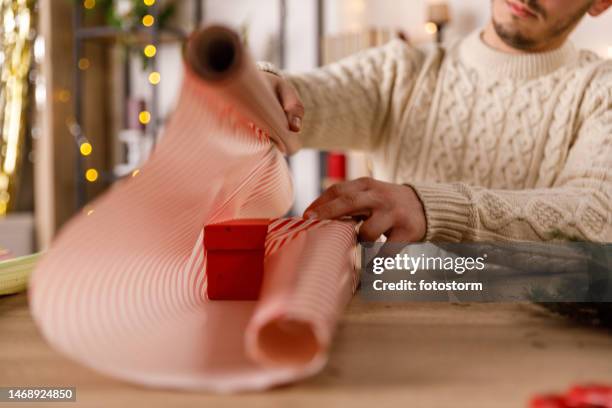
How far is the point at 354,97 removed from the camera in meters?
1.27

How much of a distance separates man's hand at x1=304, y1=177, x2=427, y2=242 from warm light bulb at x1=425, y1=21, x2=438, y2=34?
8.16 feet

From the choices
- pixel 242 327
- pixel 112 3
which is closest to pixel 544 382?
pixel 242 327

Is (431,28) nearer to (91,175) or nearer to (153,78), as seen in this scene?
(153,78)

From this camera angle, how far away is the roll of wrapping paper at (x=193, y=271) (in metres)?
0.36

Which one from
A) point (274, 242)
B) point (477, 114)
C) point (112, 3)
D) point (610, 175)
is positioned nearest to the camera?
point (274, 242)

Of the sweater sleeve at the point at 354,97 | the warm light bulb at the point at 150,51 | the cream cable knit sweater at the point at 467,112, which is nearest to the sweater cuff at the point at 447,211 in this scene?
the cream cable knit sweater at the point at 467,112

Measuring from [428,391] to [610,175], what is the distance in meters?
0.70

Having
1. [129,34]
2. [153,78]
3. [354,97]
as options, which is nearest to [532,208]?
[354,97]

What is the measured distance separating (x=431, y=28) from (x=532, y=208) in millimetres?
2475

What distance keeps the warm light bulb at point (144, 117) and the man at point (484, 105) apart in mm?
2522

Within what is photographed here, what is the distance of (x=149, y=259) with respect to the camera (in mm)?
480

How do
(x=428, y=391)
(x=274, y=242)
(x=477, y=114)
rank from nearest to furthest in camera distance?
(x=428, y=391), (x=274, y=242), (x=477, y=114)

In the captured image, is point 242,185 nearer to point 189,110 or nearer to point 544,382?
point 189,110

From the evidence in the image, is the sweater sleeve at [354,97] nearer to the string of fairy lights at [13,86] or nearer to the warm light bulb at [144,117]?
the warm light bulb at [144,117]
